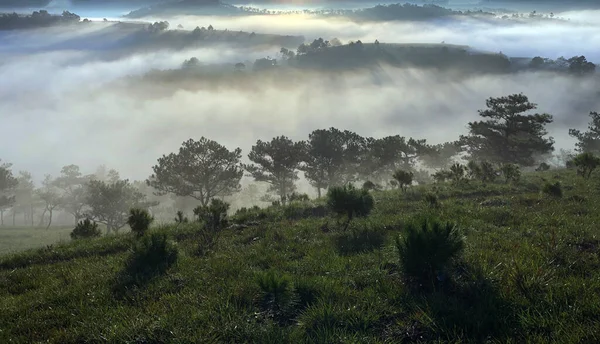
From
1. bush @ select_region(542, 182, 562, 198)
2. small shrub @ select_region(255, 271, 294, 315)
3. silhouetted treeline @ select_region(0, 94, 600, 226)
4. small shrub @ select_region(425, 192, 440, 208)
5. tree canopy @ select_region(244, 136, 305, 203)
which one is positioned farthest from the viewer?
tree canopy @ select_region(244, 136, 305, 203)

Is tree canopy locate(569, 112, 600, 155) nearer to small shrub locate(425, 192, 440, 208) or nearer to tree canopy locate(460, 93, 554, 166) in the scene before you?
tree canopy locate(460, 93, 554, 166)

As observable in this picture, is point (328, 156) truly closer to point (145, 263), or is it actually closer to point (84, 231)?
point (84, 231)

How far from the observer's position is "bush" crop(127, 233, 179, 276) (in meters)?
7.82

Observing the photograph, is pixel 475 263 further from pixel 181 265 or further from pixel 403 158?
pixel 403 158

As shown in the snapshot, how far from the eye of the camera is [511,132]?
49531 millimetres

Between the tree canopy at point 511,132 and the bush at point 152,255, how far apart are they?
49.3 m

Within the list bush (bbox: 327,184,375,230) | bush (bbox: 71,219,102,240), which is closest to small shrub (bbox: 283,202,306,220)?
bush (bbox: 327,184,375,230)

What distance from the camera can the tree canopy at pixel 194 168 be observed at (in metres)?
51.6

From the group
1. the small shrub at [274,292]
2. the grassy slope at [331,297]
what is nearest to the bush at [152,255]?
the grassy slope at [331,297]

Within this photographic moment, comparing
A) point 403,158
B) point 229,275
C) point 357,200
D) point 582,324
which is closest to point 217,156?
point 403,158

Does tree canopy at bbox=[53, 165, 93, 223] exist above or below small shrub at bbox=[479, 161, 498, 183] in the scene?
below

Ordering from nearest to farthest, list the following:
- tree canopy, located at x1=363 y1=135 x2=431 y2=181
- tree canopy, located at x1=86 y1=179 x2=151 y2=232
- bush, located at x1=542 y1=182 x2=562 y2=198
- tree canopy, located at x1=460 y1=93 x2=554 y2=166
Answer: bush, located at x1=542 y1=182 x2=562 y2=198
tree canopy, located at x1=460 y1=93 x2=554 y2=166
tree canopy, located at x1=363 y1=135 x2=431 y2=181
tree canopy, located at x1=86 y1=179 x2=151 y2=232

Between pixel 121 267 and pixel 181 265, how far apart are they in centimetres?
133

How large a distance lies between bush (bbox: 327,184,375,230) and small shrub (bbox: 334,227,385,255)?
2.52ft
